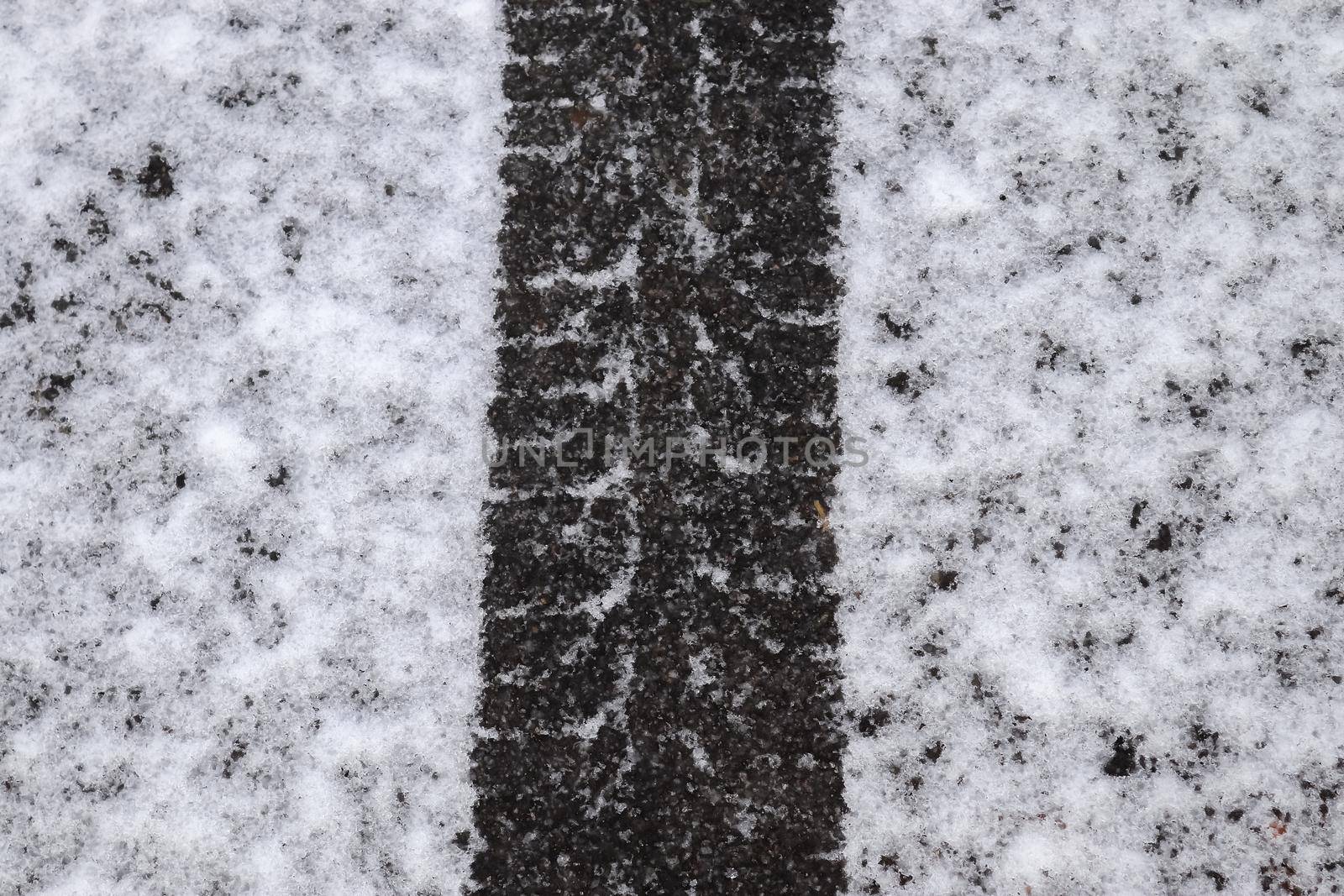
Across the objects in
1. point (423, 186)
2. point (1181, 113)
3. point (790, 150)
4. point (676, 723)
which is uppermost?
point (1181, 113)

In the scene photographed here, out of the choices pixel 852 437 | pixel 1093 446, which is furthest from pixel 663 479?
pixel 1093 446

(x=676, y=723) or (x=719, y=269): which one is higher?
(x=719, y=269)

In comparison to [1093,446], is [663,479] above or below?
below

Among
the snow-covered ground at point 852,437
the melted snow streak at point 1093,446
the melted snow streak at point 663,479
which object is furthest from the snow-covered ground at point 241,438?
the melted snow streak at point 1093,446

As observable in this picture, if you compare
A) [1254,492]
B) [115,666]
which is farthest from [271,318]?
[1254,492]

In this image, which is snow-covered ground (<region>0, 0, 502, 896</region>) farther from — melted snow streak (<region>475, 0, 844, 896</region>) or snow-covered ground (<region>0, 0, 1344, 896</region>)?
melted snow streak (<region>475, 0, 844, 896</region>)

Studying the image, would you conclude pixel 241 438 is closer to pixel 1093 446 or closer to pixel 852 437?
pixel 852 437

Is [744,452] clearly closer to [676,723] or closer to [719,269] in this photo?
[719,269]
